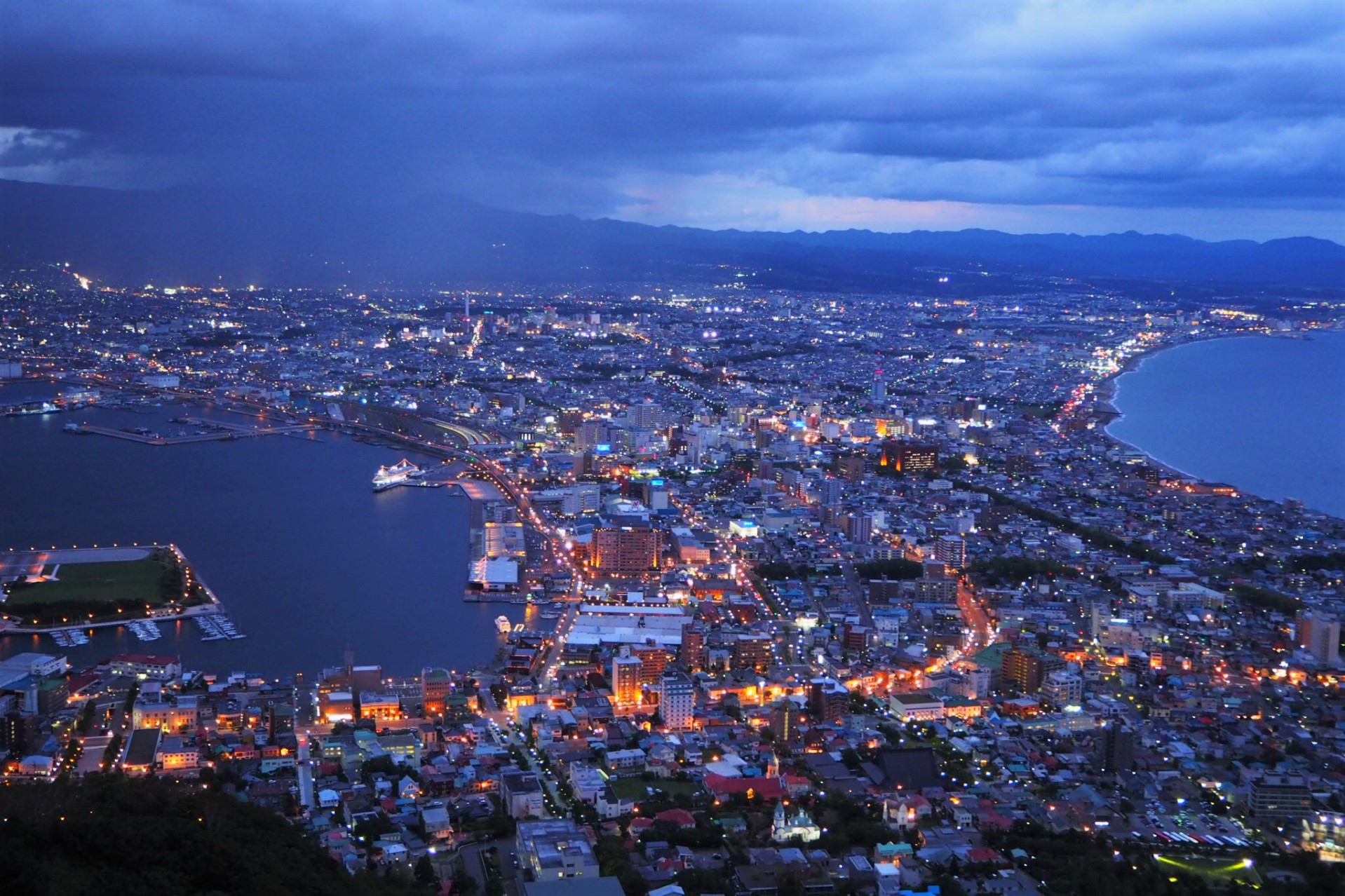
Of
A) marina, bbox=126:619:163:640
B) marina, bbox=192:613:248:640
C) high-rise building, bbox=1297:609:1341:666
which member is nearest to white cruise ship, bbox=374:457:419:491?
marina, bbox=192:613:248:640

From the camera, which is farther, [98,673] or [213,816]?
[98,673]

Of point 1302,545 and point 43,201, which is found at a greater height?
point 43,201

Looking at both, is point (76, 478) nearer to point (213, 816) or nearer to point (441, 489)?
point (441, 489)

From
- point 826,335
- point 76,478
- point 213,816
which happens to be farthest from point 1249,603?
point 826,335

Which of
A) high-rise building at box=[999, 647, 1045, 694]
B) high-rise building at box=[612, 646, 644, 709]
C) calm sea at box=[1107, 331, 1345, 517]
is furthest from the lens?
calm sea at box=[1107, 331, 1345, 517]

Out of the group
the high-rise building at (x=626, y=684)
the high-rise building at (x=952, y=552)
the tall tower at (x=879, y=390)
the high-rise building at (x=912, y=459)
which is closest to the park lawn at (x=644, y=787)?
the high-rise building at (x=626, y=684)

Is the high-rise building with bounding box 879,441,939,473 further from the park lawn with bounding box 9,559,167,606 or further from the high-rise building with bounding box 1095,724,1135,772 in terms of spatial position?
the high-rise building with bounding box 1095,724,1135,772
